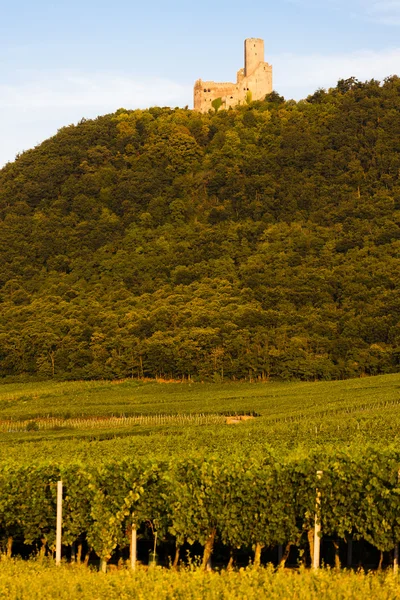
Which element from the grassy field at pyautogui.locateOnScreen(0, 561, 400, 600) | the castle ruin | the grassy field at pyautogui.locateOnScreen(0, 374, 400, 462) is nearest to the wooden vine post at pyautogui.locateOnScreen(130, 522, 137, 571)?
the grassy field at pyautogui.locateOnScreen(0, 561, 400, 600)

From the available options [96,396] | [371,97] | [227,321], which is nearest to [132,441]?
[96,396]

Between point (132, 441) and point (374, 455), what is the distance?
69.3 feet

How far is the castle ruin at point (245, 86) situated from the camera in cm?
14600

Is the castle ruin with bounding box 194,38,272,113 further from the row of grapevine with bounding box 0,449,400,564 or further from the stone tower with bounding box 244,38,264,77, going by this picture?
the row of grapevine with bounding box 0,449,400,564

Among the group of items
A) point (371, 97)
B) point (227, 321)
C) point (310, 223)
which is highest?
point (371, 97)

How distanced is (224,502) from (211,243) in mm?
93672

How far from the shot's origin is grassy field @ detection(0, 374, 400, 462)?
38.7m

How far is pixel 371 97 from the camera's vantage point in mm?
128375

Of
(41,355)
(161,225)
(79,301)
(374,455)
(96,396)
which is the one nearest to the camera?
(374,455)

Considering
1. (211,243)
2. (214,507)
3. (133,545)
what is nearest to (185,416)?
(133,545)

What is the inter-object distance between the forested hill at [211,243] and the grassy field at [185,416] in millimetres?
6319

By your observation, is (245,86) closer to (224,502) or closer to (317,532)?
(224,502)

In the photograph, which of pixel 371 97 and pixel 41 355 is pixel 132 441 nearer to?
pixel 41 355

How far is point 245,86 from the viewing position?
5802 inches
